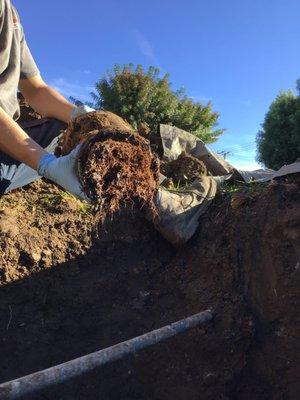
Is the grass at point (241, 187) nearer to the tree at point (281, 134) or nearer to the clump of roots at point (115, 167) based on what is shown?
the clump of roots at point (115, 167)

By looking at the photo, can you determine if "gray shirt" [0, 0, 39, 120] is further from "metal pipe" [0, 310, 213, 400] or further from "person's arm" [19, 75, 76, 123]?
"metal pipe" [0, 310, 213, 400]

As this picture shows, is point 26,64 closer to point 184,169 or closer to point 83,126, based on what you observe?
point 83,126

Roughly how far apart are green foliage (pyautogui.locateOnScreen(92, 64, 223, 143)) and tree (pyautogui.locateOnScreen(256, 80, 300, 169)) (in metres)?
3.42

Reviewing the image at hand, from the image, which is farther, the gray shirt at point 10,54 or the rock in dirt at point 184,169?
the rock in dirt at point 184,169

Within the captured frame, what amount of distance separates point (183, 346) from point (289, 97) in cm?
1580

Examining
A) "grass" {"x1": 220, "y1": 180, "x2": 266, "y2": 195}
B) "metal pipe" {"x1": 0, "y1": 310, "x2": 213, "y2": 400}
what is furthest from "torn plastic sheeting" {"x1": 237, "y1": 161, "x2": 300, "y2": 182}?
"metal pipe" {"x1": 0, "y1": 310, "x2": 213, "y2": 400}

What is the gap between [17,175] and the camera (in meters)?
2.99

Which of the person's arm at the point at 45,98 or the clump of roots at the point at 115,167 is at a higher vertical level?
the person's arm at the point at 45,98

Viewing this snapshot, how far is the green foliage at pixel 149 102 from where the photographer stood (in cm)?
1212

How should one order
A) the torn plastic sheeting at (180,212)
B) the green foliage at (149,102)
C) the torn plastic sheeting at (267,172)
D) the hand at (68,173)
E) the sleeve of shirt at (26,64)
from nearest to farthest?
the hand at (68,173) → the sleeve of shirt at (26,64) → the torn plastic sheeting at (180,212) → the torn plastic sheeting at (267,172) → the green foliage at (149,102)

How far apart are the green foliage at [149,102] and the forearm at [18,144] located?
9.59 metres

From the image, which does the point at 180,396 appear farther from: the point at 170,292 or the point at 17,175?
the point at 17,175

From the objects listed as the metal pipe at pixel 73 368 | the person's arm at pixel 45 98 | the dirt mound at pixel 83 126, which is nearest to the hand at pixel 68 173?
the dirt mound at pixel 83 126

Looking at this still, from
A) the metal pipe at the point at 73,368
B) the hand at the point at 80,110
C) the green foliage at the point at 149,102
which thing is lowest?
the metal pipe at the point at 73,368
